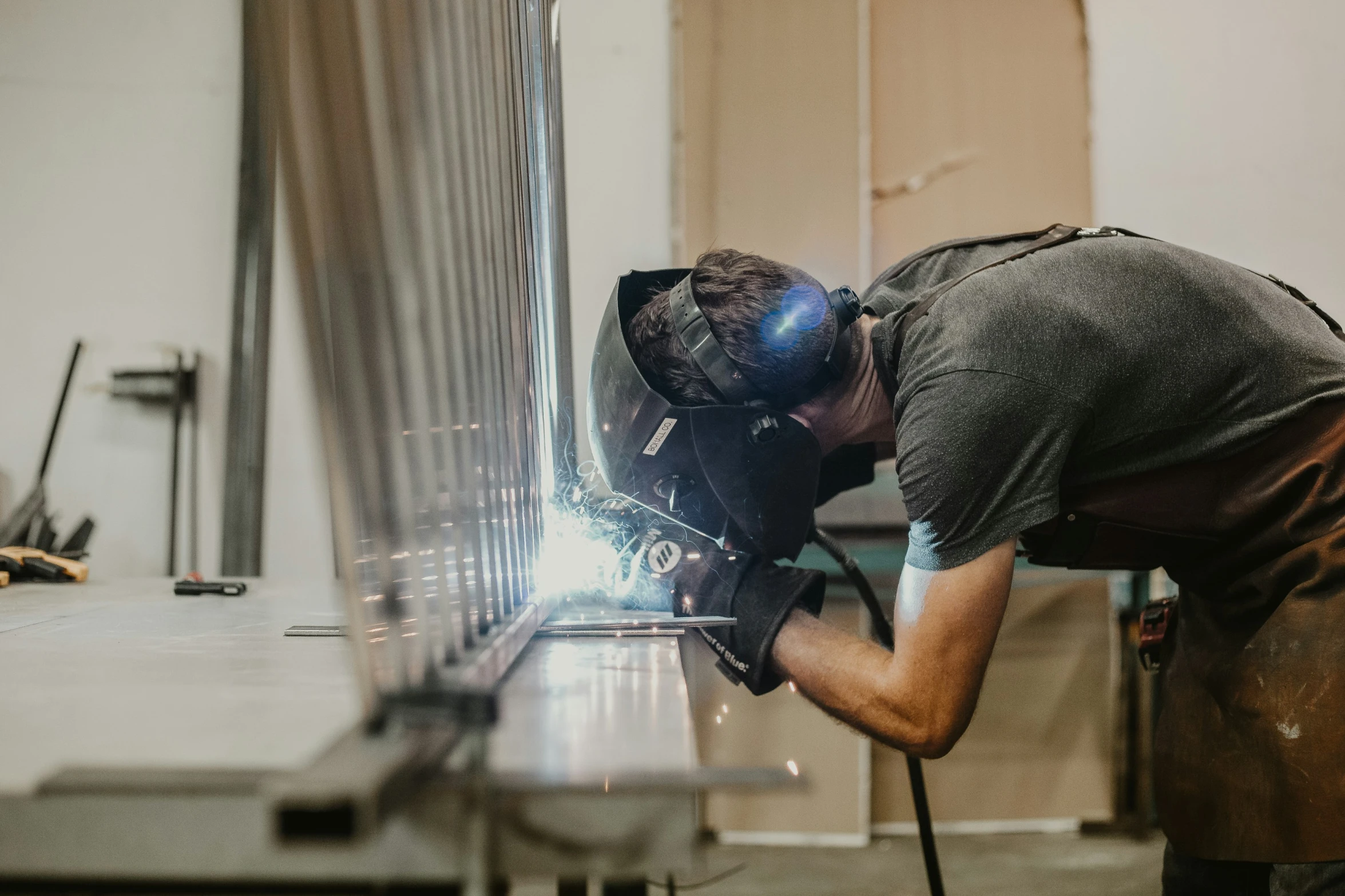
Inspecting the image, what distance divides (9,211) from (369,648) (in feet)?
10.7

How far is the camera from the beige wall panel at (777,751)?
2.47m

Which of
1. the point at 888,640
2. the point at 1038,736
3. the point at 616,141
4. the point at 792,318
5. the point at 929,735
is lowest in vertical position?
the point at 1038,736

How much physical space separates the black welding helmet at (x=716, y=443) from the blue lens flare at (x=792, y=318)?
0.02 m

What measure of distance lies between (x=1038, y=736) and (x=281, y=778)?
8.72 ft

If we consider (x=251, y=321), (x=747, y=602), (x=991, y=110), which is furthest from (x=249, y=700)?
(x=991, y=110)

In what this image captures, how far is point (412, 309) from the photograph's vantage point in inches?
24.0

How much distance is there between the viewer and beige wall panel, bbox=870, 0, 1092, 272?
8.34ft

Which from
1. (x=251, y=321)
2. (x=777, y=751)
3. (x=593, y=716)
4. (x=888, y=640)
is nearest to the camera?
(x=593, y=716)

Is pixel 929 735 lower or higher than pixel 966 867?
higher

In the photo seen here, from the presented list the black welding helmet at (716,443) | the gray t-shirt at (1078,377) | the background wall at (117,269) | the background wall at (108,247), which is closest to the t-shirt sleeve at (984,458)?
the gray t-shirt at (1078,377)

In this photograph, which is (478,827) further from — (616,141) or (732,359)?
(616,141)

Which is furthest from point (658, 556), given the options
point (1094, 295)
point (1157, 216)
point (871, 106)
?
point (1157, 216)

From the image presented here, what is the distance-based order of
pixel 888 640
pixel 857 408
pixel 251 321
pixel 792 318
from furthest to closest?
pixel 251 321, pixel 888 640, pixel 857 408, pixel 792 318

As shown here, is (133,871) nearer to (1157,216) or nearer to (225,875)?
(225,875)
